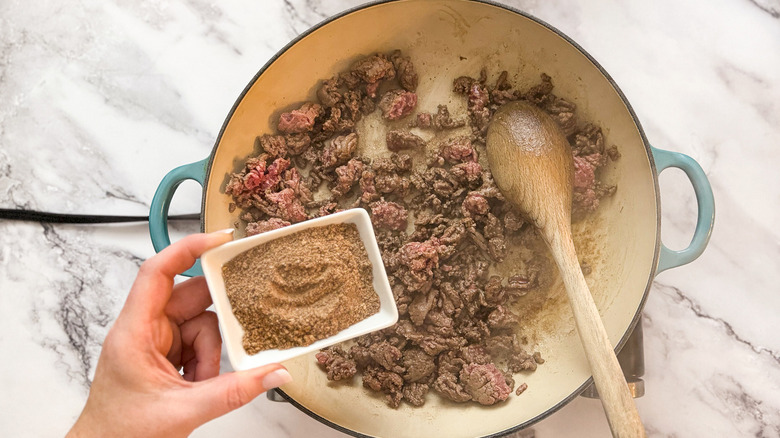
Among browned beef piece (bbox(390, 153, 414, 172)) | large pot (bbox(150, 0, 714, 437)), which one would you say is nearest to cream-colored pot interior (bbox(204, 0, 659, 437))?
large pot (bbox(150, 0, 714, 437))

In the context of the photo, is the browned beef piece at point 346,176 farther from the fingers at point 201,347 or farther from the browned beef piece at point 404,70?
the fingers at point 201,347

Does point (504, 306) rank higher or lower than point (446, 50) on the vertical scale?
lower

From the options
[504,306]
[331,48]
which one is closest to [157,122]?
[331,48]

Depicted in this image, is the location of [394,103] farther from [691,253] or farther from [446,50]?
[691,253]

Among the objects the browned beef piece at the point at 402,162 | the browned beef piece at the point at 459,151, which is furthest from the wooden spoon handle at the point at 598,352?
the browned beef piece at the point at 402,162

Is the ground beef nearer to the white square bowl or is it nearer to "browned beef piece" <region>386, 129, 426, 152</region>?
"browned beef piece" <region>386, 129, 426, 152</region>

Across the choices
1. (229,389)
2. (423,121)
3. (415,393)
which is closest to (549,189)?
(423,121)
